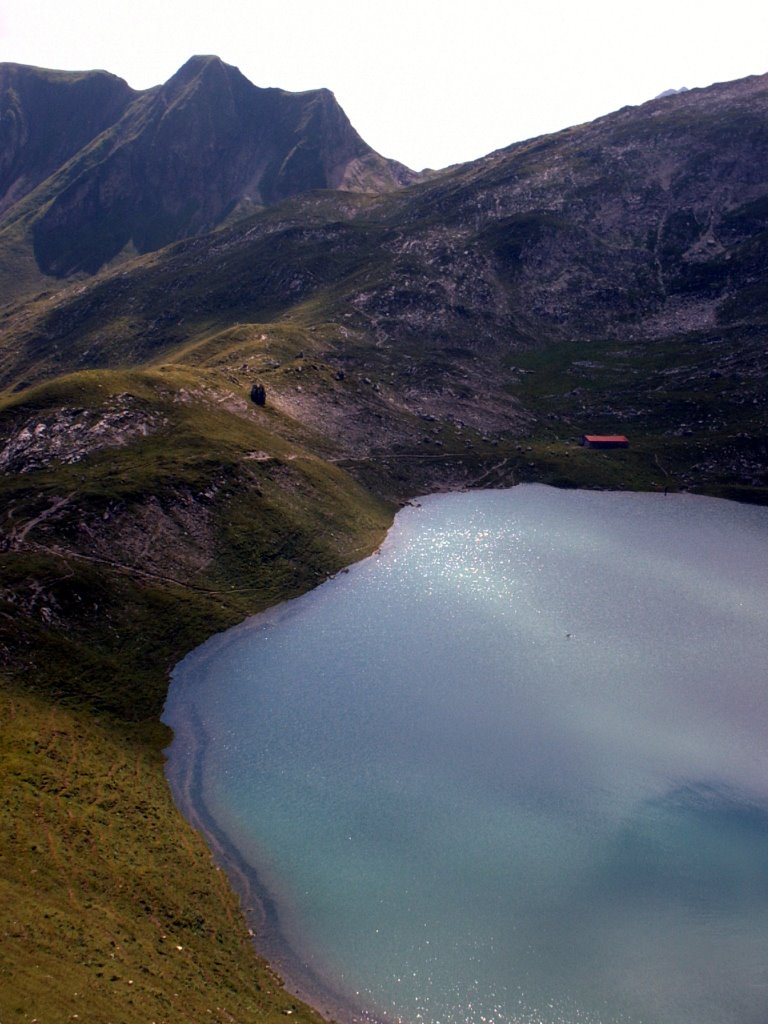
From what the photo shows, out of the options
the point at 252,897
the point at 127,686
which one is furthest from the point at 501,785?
the point at 127,686

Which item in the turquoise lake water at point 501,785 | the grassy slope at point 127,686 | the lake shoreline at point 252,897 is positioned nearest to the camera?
the grassy slope at point 127,686

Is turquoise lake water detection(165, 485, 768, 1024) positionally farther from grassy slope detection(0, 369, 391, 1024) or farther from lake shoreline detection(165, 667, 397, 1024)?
grassy slope detection(0, 369, 391, 1024)

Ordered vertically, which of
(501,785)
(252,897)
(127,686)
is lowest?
(501,785)

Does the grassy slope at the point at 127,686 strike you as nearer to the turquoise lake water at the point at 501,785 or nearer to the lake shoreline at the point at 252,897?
the lake shoreline at the point at 252,897

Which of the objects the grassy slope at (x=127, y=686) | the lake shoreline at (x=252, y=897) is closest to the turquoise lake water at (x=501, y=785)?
the lake shoreline at (x=252, y=897)

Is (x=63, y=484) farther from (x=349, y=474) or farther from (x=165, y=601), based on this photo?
(x=349, y=474)

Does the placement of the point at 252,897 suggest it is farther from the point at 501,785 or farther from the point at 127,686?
the point at 127,686

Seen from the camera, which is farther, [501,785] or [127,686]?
[127,686]
